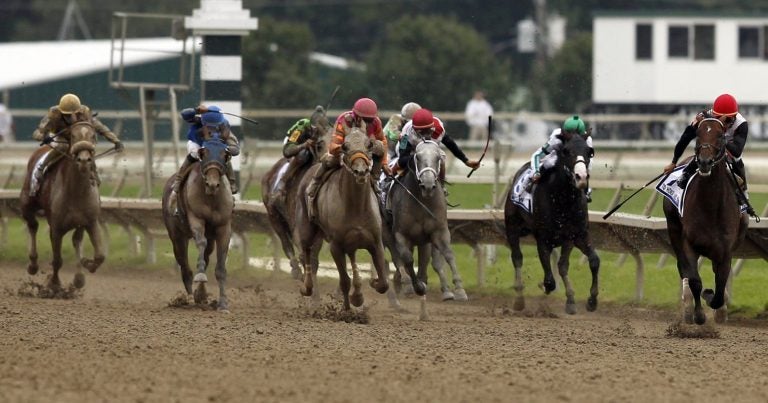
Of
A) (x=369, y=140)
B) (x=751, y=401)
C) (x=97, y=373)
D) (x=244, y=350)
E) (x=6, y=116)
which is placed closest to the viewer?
(x=751, y=401)

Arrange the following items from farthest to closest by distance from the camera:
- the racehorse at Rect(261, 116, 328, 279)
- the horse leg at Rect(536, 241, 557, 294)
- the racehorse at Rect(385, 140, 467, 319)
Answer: the racehorse at Rect(261, 116, 328, 279) → the horse leg at Rect(536, 241, 557, 294) → the racehorse at Rect(385, 140, 467, 319)

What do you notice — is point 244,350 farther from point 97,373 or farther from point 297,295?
point 297,295

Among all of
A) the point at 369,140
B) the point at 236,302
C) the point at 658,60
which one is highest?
the point at 658,60

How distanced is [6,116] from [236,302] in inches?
544

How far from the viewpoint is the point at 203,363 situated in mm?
9438

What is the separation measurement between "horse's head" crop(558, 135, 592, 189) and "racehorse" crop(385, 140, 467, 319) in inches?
41.2

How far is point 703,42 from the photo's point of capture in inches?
1533

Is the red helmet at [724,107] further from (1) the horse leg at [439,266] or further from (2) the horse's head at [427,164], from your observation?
(1) the horse leg at [439,266]

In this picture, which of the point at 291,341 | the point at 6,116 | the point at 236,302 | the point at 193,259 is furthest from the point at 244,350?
the point at 6,116

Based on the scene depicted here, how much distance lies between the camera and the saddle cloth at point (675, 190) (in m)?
12.0

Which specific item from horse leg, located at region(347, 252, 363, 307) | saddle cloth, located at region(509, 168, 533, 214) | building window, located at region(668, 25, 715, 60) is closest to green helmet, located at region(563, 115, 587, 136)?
saddle cloth, located at region(509, 168, 533, 214)

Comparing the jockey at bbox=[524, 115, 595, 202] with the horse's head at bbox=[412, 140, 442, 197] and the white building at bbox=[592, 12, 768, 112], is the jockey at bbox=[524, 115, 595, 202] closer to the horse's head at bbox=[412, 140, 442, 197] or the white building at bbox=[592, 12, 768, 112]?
the horse's head at bbox=[412, 140, 442, 197]

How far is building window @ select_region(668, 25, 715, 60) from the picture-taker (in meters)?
38.8

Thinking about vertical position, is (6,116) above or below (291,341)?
above
